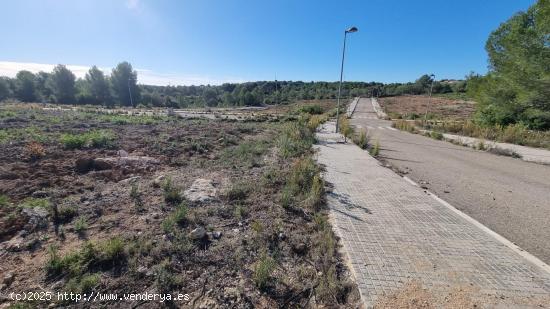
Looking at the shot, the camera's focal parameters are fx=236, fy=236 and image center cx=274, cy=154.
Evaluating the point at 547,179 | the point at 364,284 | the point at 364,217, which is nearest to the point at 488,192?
the point at 547,179

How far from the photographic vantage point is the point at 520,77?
16.2 meters

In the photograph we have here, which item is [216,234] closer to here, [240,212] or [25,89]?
[240,212]

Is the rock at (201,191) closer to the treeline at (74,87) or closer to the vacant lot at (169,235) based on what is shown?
the vacant lot at (169,235)

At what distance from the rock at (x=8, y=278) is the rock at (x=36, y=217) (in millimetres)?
1454

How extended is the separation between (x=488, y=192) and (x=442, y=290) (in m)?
6.02

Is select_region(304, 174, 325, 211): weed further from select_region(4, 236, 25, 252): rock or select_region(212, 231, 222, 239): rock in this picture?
select_region(4, 236, 25, 252): rock

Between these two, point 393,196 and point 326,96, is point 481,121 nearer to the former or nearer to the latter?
point 393,196

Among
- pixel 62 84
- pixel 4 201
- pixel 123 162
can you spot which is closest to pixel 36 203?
pixel 4 201

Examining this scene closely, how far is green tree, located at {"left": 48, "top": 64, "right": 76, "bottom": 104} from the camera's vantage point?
6612 cm

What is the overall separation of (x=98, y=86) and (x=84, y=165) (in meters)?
81.9

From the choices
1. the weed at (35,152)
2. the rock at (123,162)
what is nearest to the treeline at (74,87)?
the weed at (35,152)

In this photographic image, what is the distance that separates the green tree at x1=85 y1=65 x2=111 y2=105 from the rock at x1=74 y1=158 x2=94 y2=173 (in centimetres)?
7707

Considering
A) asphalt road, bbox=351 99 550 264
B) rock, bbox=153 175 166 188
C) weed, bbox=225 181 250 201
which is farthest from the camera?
rock, bbox=153 175 166 188

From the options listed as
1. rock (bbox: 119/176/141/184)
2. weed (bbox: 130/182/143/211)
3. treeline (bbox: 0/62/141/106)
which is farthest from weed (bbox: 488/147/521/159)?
treeline (bbox: 0/62/141/106)
